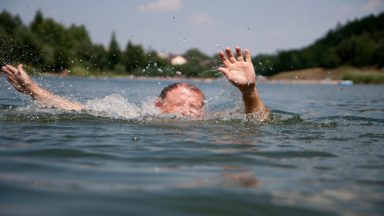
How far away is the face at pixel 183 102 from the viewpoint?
636 cm

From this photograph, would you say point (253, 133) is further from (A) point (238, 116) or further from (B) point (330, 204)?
(B) point (330, 204)

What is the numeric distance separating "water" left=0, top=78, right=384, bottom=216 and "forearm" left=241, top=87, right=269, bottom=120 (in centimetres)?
41

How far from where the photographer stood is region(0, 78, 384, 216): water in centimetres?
210

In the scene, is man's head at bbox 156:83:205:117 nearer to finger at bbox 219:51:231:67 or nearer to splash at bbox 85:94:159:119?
splash at bbox 85:94:159:119


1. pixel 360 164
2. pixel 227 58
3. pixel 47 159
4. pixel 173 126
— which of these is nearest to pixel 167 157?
pixel 47 159

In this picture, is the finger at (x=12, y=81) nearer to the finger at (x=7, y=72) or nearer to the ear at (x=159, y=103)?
the finger at (x=7, y=72)

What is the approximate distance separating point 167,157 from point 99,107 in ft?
13.3

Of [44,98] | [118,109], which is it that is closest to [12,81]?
[44,98]

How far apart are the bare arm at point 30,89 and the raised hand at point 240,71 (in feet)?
8.55

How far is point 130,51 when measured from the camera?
2662 inches

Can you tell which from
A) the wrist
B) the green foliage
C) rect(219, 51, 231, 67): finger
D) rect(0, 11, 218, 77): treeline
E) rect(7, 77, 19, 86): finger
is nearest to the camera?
rect(219, 51, 231, 67): finger

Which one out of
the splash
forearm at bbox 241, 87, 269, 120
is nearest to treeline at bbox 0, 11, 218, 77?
the splash

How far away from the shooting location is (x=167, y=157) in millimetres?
3277

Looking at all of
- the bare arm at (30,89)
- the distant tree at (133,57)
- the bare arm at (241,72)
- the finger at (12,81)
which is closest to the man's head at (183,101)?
the bare arm at (241,72)
